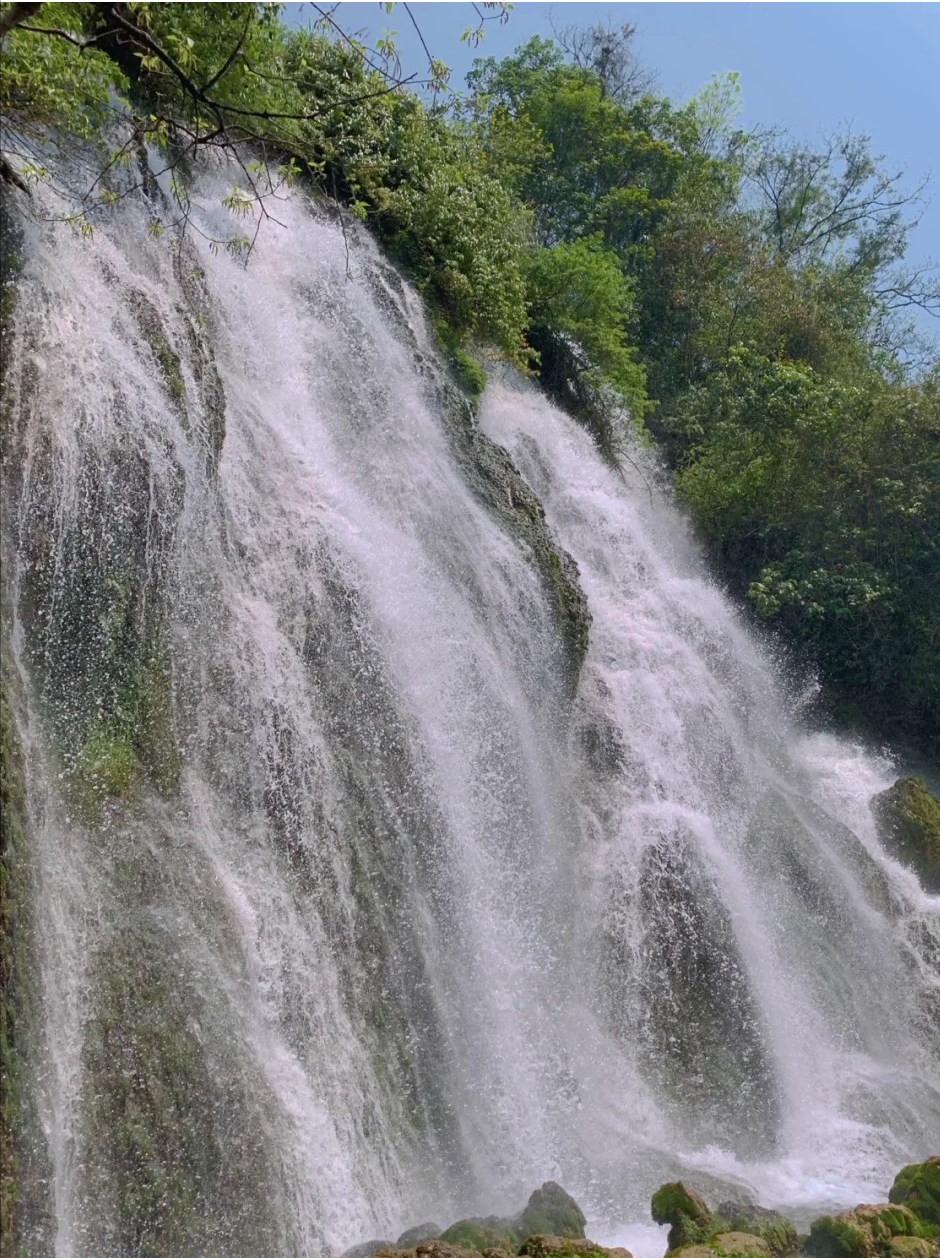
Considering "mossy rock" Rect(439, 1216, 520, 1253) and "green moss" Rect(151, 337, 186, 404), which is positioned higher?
"green moss" Rect(151, 337, 186, 404)

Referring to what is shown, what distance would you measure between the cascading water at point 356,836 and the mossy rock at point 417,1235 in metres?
0.37

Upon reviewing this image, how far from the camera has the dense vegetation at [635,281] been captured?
39.0 feet

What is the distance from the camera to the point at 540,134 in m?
25.7

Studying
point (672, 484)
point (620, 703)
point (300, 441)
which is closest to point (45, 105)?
point (300, 441)

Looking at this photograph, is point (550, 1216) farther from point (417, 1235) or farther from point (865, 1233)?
point (865, 1233)

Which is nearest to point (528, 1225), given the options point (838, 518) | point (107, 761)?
point (107, 761)

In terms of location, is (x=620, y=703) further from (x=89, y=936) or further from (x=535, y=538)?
(x=89, y=936)

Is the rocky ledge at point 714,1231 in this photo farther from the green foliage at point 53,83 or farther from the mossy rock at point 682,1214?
the green foliage at point 53,83

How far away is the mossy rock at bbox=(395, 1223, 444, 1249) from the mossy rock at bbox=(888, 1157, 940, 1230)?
3.42m

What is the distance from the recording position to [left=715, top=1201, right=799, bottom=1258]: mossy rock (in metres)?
8.20

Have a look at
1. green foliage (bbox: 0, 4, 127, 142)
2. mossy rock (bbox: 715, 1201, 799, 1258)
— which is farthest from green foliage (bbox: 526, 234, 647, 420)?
mossy rock (bbox: 715, 1201, 799, 1258)

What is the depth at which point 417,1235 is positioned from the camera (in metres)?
7.73

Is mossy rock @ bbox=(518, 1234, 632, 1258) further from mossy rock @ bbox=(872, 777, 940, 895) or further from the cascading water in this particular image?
mossy rock @ bbox=(872, 777, 940, 895)

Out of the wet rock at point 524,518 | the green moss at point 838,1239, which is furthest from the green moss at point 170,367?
the green moss at point 838,1239
